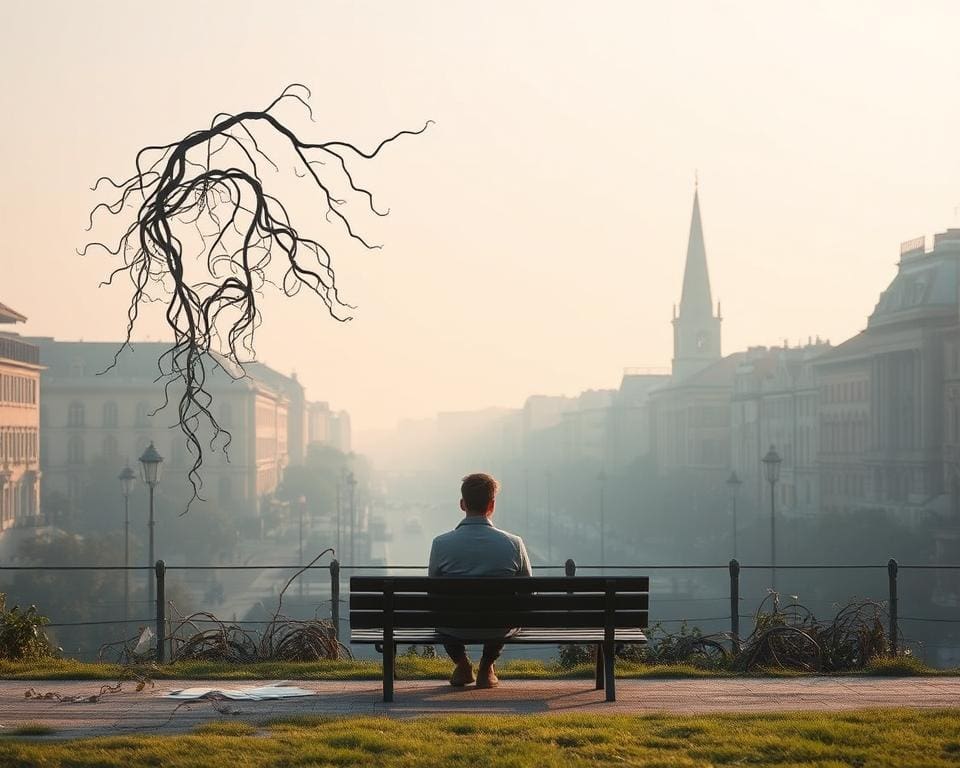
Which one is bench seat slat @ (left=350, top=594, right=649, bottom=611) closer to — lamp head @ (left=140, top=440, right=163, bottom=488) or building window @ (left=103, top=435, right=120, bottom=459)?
lamp head @ (left=140, top=440, right=163, bottom=488)

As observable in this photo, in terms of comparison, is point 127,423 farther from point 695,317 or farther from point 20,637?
point 20,637

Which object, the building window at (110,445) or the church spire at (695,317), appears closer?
the building window at (110,445)

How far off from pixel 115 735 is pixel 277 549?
327 feet

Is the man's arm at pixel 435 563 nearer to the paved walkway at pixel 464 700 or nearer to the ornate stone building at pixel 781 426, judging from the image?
the paved walkway at pixel 464 700

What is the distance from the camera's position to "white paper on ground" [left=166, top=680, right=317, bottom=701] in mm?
11000

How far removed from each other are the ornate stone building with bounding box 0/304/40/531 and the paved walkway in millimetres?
77814

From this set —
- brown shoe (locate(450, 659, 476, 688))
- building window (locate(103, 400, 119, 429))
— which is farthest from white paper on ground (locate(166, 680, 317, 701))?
building window (locate(103, 400, 119, 429))

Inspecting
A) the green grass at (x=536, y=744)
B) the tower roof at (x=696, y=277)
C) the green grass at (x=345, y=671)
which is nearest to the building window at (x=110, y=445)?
the tower roof at (x=696, y=277)

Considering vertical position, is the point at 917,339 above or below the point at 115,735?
above

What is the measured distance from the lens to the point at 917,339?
87750mm

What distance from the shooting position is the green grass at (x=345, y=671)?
1242 centimetres

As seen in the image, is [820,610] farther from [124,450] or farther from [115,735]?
[124,450]

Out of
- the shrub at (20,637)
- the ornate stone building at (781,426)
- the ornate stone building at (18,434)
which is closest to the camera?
the shrub at (20,637)

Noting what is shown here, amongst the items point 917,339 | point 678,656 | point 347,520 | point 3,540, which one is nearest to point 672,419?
point 347,520
